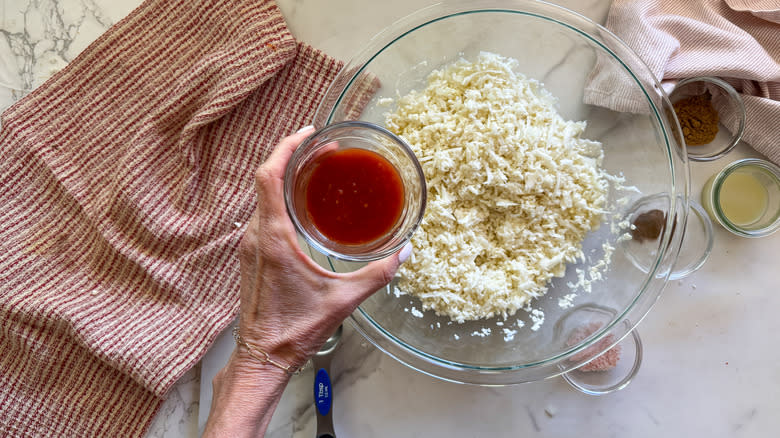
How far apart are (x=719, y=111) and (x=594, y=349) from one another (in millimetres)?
725

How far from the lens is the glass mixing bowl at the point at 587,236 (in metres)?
1.36

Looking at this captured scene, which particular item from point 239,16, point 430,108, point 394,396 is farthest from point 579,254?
point 239,16

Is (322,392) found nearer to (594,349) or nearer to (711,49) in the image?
(594,349)

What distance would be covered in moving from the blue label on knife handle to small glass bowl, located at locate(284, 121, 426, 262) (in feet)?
1.51

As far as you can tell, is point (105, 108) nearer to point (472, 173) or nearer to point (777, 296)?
point (472, 173)

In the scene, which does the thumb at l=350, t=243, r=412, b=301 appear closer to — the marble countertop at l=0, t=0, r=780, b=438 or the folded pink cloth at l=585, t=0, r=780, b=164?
the marble countertop at l=0, t=0, r=780, b=438

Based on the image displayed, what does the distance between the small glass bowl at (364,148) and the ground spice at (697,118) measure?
79 centimetres

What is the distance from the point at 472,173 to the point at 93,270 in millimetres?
1057

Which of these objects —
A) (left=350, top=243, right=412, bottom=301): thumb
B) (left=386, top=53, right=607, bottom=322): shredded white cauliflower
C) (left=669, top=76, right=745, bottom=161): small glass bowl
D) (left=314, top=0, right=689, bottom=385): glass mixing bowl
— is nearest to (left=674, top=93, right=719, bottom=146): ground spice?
(left=669, top=76, right=745, bottom=161): small glass bowl

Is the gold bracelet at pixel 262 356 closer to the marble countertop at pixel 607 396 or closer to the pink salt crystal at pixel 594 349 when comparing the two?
the marble countertop at pixel 607 396

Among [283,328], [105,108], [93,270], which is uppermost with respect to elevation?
[105,108]

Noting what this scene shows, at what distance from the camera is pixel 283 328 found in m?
1.17

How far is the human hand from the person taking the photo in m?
1.11

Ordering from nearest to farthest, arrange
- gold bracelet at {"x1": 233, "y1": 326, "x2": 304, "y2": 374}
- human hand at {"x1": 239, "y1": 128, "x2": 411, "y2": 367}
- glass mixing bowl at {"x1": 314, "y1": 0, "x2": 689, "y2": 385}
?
human hand at {"x1": 239, "y1": 128, "x2": 411, "y2": 367} → gold bracelet at {"x1": 233, "y1": 326, "x2": 304, "y2": 374} → glass mixing bowl at {"x1": 314, "y1": 0, "x2": 689, "y2": 385}
